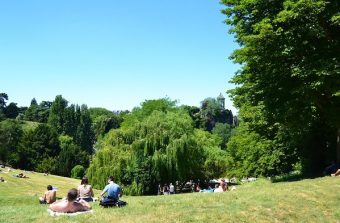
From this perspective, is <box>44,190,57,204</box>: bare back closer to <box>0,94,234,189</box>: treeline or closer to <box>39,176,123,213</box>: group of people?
<box>39,176,123,213</box>: group of people

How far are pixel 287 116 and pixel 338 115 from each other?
8.54 ft

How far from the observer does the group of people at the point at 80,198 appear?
13.5 meters

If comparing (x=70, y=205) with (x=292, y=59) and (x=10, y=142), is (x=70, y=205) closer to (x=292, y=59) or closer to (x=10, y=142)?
(x=292, y=59)

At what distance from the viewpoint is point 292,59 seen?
73.2 ft

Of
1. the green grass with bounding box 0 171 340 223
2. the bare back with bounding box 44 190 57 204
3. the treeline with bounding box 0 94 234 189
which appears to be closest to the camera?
the green grass with bounding box 0 171 340 223

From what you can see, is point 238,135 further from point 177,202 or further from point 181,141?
point 177,202

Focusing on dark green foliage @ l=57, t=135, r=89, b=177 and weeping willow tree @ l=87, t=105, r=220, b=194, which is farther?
dark green foliage @ l=57, t=135, r=89, b=177

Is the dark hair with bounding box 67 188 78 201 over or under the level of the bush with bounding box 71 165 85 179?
under

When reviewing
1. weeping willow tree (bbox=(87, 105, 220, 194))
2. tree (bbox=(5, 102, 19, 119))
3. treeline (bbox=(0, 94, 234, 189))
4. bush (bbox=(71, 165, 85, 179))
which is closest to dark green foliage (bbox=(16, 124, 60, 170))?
treeline (bbox=(0, 94, 234, 189))

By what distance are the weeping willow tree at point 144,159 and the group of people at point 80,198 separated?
21990 millimetres

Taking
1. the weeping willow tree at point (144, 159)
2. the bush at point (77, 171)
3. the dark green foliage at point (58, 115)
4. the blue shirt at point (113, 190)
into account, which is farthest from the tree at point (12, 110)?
the blue shirt at point (113, 190)

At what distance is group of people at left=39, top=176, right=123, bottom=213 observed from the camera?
1353cm

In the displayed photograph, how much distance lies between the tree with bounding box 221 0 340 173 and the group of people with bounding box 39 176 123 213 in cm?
1022

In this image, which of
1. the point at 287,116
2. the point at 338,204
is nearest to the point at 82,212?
the point at 338,204
